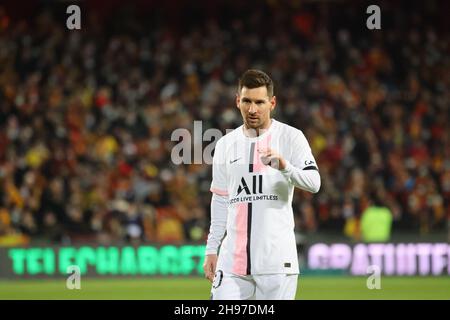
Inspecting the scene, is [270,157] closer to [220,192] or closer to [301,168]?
[301,168]

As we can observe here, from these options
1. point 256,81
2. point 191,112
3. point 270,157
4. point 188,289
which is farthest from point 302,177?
point 191,112

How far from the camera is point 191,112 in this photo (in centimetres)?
2181

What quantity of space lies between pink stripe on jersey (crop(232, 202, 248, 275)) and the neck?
0.49m

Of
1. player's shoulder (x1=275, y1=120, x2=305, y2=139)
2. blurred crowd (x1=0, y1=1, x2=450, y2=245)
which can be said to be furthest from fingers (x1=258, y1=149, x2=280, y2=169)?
blurred crowd (x1=0, y1=1, x2=450, y2=245)

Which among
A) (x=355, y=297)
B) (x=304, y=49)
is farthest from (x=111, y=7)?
(x=355, y=297)

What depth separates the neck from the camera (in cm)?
633

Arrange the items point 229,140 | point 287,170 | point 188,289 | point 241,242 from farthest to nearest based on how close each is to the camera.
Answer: point 188,289, point 229,140, point 241,242, point 287,170

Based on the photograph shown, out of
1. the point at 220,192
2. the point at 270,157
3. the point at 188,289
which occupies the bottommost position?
the point at 188,289

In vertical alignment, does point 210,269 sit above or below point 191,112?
below

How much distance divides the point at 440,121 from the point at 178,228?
712 cm

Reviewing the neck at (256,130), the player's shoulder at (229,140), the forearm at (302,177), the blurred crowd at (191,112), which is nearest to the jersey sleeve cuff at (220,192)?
the player's shoulder at (229,140)

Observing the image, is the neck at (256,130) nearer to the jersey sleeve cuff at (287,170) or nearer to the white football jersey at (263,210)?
the white football jersey at (263,210)

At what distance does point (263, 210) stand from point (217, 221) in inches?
17.7

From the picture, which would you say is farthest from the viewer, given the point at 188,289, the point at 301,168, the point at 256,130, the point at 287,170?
the point at 188,289
